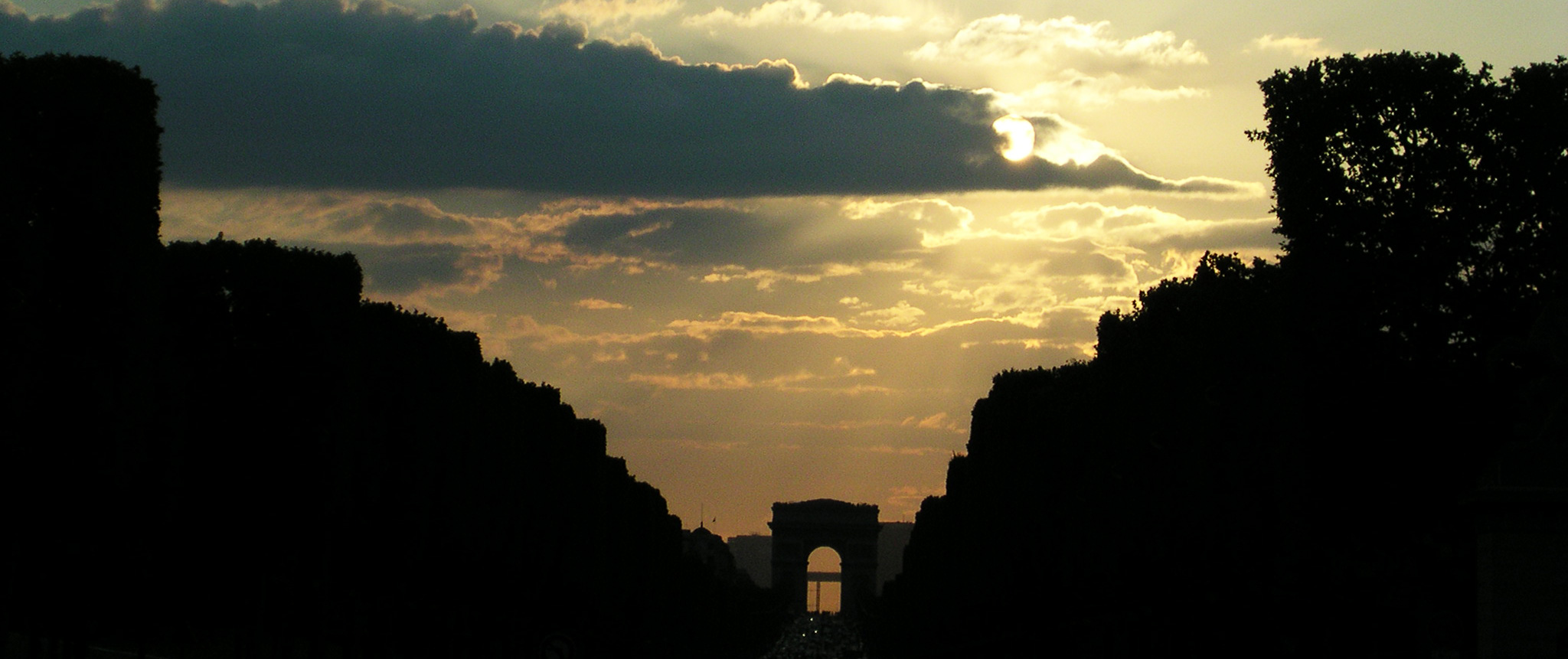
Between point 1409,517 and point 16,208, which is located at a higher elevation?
point 16,208

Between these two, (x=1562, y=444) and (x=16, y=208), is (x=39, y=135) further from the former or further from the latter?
(x=1562, y=444)

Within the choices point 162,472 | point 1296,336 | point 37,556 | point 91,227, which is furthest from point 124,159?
point 1296,336

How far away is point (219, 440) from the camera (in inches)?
1833

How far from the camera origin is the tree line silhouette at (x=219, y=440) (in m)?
36.9

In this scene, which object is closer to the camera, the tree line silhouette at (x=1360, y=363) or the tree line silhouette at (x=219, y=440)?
the tree line silhouette at (x=219, y=440)

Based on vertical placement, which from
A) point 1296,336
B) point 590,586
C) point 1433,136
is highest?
point 1433,136

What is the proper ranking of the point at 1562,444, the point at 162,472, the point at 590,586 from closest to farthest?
the point at 1562,444
the point at 162,472
the point at 590,586

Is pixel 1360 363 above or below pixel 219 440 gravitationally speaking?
above

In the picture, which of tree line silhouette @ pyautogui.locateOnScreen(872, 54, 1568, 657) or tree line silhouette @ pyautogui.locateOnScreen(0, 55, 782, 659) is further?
tree line silhouette @ pyautogui.locateOnScreen(872, 54, 1568, 657)

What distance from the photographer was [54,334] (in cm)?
3672

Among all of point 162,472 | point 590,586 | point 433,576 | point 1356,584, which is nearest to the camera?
point 162,472

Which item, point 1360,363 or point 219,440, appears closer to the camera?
point 1360,363

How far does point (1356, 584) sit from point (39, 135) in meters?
29.1

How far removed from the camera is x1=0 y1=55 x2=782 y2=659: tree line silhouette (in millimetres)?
36875
